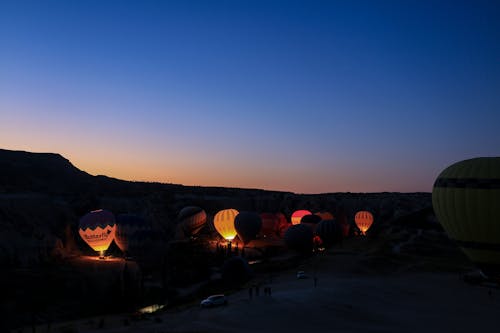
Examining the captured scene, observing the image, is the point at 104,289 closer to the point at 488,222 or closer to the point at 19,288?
the point at 19,288

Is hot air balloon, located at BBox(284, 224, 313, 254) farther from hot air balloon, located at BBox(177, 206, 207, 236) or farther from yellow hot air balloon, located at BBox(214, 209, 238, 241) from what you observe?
hot air balloon, located at BBox(177, 206, 207, 236)

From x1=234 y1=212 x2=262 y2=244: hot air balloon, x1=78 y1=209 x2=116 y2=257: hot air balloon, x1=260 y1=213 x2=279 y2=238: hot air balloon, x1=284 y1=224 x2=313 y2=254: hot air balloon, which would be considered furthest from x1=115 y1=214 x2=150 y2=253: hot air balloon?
x1=260 y1=213 x2=279 y2=238: hot air balloon

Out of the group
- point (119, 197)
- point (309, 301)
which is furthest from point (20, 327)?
point (119, 197)

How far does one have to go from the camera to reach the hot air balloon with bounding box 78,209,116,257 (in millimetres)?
35406

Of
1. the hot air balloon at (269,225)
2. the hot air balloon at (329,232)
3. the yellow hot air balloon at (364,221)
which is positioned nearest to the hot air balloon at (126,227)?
the hot air balloon at (329,232)

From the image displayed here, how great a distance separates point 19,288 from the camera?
2556 centimetres

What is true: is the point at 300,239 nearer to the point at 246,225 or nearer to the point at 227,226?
the point at 246,225

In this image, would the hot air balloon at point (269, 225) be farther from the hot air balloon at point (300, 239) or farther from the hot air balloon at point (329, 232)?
the hot air balloon at point (300, 239)

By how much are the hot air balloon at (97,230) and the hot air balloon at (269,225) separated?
76.9 ft

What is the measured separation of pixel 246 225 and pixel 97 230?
1604 centimetres

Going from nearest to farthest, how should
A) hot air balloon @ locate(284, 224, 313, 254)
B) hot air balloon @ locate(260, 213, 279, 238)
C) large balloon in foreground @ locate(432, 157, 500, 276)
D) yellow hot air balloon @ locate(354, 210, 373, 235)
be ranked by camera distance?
1. large balloon in foreground @ locate(432, 157, 500, 276)
2. hot air balloon @ locate(284, 224, 313, 254)
3. hot air balloon @ locate(260, 213, 279, 238)
4. yellow hot air balloon @ locate(354, 210, 373, 235)

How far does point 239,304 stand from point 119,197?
44347mm

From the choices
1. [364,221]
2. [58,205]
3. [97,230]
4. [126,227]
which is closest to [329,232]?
[364,221]

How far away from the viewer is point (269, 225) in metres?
55.9
